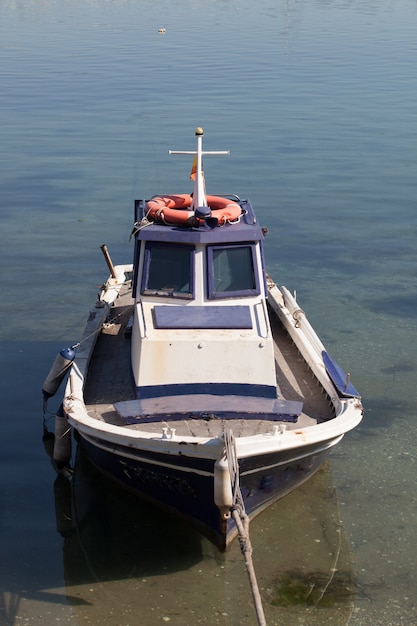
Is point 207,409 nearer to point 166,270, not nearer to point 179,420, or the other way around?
point 179,420

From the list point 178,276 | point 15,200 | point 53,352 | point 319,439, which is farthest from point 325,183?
point 319,439

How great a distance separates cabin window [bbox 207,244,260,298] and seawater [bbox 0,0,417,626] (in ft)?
10.00

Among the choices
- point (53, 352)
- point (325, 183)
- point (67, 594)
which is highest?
point (325, 183)

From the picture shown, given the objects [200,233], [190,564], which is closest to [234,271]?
[200,233]

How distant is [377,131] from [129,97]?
12.0 meters

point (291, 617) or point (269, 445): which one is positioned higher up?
point (269, 445)

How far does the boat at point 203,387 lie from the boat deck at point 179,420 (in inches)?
1.0

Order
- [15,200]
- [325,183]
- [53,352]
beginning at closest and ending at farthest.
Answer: [53,352]
[15,200]
[325,183]

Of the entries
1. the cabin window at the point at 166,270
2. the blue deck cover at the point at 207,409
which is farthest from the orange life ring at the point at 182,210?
the blue deck cover at the point at 207,409

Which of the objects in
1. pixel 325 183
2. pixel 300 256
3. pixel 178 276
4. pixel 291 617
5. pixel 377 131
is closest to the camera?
pixel 291 617

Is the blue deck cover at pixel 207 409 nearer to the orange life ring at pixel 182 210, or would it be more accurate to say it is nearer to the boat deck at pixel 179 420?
the boat deck at pixel 179 420

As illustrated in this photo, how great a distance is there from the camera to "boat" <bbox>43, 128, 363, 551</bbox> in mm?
11430

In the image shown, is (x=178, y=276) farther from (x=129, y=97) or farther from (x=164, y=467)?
(x=129, y=97)

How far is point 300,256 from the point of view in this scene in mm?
22844
